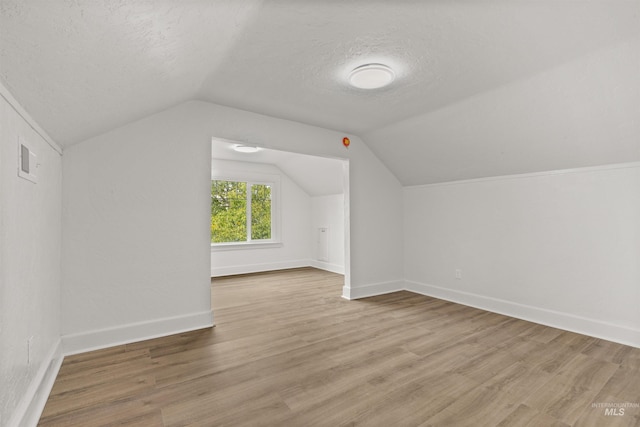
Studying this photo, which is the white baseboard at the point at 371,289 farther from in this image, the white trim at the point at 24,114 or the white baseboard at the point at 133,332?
the white trim at the point at 24,114

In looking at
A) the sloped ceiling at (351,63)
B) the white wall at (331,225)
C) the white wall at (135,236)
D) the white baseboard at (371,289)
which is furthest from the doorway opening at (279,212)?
the sloped ceiling at (351,63)

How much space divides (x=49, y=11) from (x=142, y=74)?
912 millimetres

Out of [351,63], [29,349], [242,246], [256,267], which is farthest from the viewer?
[256,267]

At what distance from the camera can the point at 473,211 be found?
3.78 m

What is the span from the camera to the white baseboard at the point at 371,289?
13.1 feet

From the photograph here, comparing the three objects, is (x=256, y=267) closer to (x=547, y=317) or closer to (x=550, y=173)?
(x=547, y=317)

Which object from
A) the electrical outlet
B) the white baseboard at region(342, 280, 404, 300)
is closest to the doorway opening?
the white baseboard at region(342, 280, 404, 300)

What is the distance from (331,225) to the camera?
624cm

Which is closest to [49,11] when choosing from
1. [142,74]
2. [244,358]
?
[142,74]

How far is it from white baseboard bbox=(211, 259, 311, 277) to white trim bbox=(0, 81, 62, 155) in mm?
3837

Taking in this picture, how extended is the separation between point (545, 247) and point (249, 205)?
5.08m

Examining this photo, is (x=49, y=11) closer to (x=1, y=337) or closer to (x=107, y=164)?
(x=1, y=337)

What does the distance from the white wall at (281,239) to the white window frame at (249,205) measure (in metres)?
0.06

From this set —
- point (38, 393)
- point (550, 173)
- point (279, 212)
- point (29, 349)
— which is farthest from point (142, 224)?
point (550, 173)
